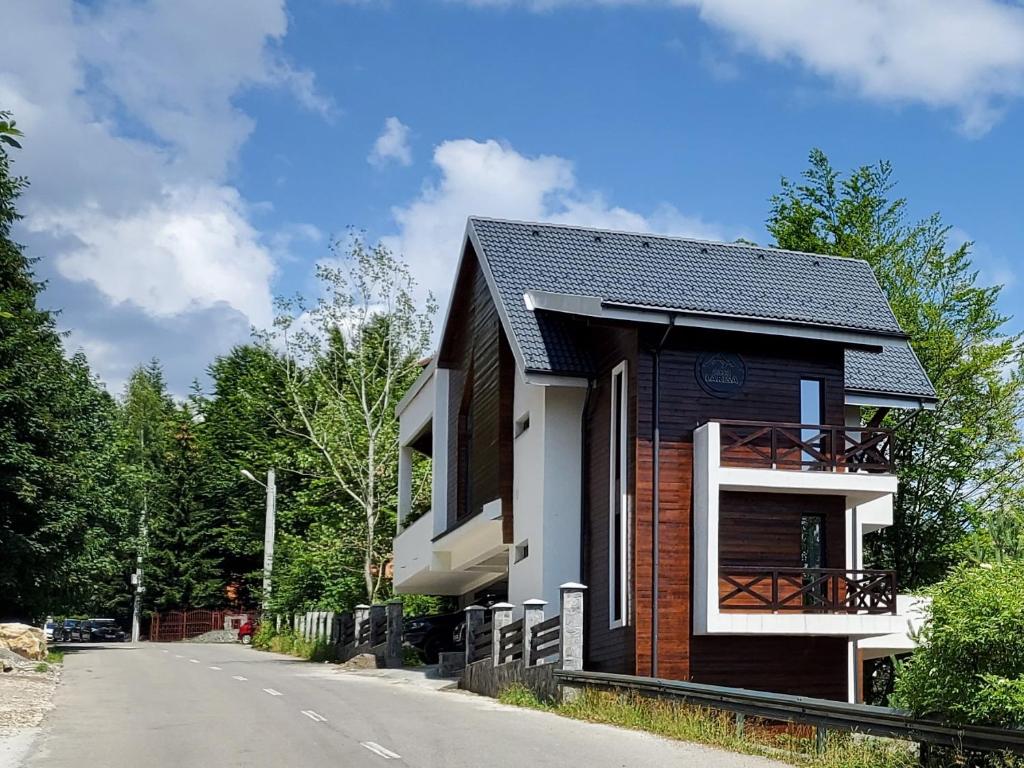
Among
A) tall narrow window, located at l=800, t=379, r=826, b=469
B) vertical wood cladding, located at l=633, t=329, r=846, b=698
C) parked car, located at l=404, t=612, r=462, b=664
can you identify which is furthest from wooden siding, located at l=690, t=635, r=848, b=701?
parked car, located at l=404, t=612, r=462, b=664

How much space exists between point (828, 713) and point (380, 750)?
4.84 meters

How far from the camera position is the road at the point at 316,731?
47.2 feet

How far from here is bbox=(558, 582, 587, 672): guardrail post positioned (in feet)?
69.8

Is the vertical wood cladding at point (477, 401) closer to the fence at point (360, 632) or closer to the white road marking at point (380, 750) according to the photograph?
the fence at point (360, 632)

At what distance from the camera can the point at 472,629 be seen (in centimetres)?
2655

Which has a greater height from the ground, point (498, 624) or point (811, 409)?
point (811, 409)

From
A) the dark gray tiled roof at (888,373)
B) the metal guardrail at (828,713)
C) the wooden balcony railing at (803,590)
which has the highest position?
the dark gray tiled roof at (888,373)

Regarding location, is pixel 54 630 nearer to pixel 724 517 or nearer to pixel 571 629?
pixel 724 517

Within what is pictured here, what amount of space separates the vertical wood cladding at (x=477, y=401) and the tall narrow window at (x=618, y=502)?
386 cm

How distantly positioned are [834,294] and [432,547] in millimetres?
11633

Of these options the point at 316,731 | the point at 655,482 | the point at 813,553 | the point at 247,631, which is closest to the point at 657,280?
the point at 655,482

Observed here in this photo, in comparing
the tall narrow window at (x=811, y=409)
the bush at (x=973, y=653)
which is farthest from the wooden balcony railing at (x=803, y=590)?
the bush at (x=973, y=653)

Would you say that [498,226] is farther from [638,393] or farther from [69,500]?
[69,500]

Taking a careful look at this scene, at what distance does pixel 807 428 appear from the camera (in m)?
23.6
